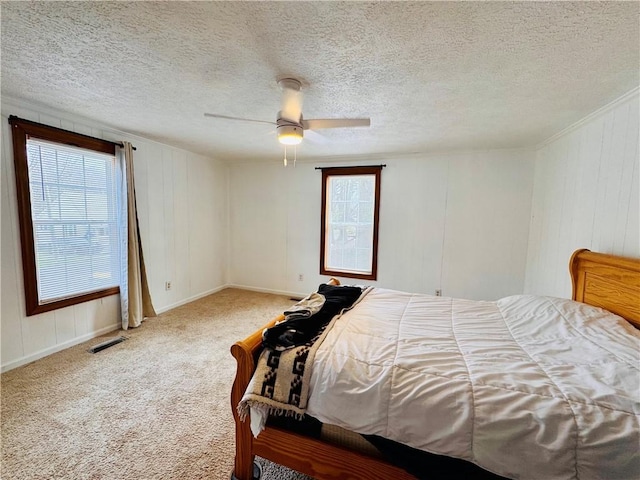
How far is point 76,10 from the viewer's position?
4.06ft

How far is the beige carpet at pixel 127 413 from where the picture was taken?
1.50 meters

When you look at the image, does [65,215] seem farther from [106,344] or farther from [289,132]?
[289,132]

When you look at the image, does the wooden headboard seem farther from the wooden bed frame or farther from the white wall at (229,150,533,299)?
the white wall at (229,150,533,299)

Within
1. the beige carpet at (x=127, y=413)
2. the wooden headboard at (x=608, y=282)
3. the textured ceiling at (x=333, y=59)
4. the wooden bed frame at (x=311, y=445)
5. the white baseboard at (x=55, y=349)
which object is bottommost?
the beige carpet at (x=127, y=413)

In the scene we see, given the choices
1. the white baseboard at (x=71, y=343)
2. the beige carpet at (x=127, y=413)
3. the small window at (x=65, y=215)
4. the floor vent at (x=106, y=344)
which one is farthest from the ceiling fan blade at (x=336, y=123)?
the white baseboard at (x=71, y=343)

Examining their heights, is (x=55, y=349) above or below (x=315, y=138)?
below

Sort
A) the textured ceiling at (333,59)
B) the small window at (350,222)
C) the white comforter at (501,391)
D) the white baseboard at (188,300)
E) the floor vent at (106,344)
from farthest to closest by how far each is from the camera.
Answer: the small window at (350,222) → the white baseboard at (188,300) → the floor vent at (106,344) → the textured ceiling at (333,59) → the white comforter at (501,391)

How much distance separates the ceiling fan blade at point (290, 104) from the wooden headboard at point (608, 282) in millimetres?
2375

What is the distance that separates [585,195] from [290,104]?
2625 mm

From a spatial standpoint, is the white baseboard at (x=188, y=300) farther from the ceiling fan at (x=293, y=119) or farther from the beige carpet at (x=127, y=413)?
the ceiling fan at (x=293, y=119)

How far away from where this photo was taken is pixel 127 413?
1.88 metres

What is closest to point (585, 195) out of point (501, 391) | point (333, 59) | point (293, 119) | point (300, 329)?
point (501, 391)

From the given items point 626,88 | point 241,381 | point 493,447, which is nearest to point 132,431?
point 241,381

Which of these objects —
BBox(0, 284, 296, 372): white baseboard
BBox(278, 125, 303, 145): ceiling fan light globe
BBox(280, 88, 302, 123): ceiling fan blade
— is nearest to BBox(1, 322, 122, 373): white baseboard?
BBox(0, 284, 296, 372): white baseboard
